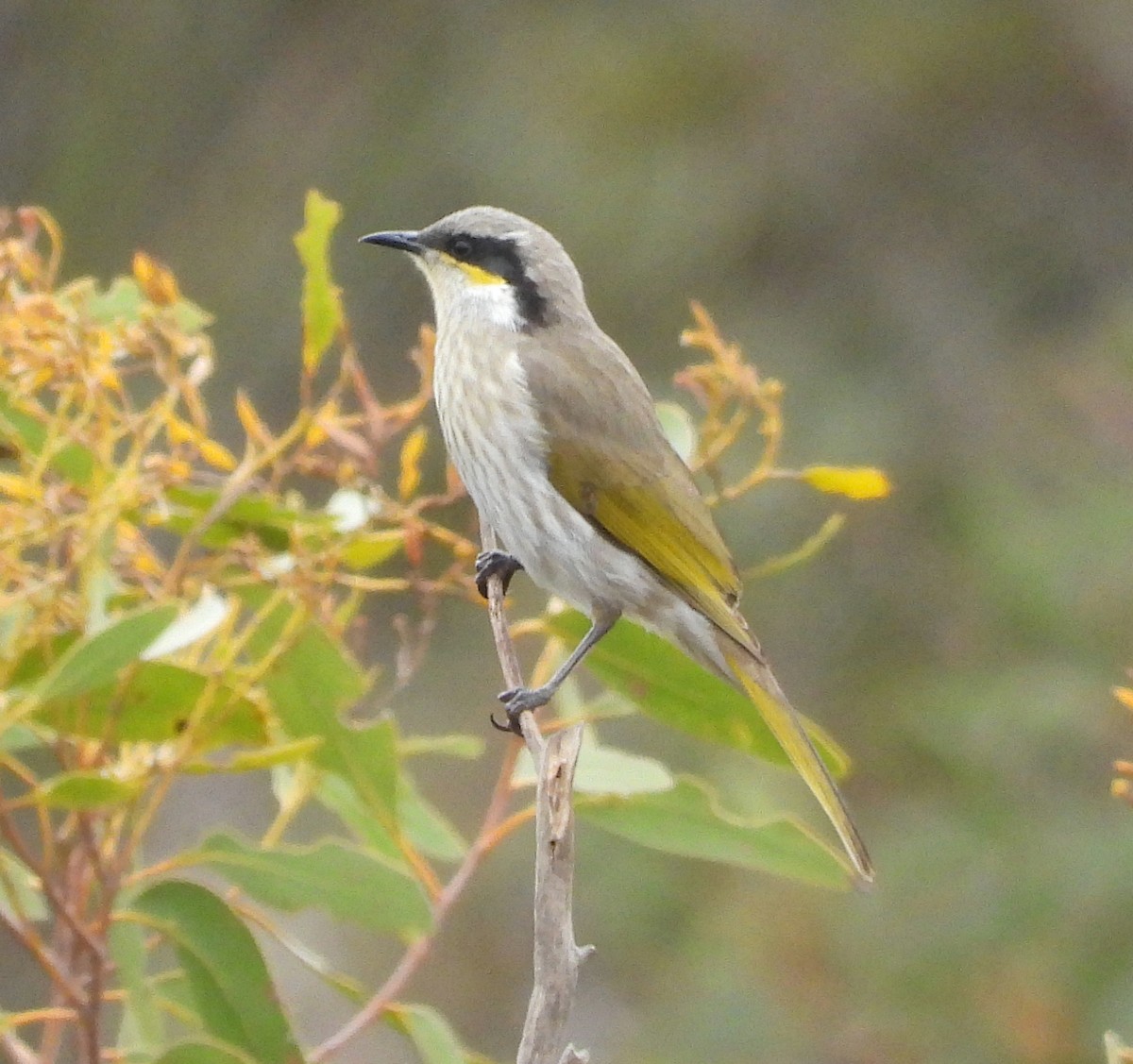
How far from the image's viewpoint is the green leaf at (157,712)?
6.84 ft

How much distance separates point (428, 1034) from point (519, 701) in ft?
1.59

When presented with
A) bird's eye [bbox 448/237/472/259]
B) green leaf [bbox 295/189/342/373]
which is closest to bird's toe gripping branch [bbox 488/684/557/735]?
green leaf [bbox 295/189/342/373]

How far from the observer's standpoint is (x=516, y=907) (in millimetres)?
6742

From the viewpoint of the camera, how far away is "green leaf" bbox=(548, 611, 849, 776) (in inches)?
98.6

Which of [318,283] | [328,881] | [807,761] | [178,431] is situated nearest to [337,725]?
[328,881]

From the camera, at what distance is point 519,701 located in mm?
2529

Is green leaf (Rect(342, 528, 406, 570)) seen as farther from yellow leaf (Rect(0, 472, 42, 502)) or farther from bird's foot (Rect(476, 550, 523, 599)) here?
bird's foot (Rect(476, 550, 523, 599))

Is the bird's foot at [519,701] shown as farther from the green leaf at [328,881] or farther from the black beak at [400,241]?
the black beak at [400,241]

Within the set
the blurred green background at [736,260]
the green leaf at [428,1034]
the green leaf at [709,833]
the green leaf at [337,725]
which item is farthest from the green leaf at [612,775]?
the blurred green background at [736,260]

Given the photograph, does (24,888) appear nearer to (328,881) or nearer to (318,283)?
(328,881)

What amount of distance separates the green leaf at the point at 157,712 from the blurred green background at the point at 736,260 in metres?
3.06

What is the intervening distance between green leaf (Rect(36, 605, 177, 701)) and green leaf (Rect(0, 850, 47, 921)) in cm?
23

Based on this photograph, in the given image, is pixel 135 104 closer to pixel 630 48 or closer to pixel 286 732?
pixel 630 48

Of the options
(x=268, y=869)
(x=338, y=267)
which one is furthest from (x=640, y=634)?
(x=338, y=267)
